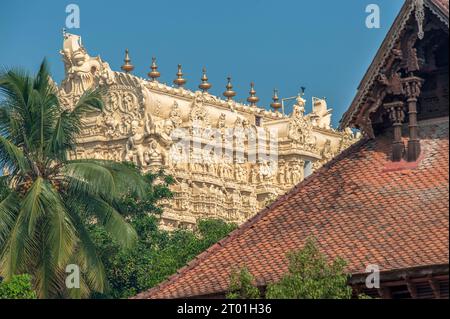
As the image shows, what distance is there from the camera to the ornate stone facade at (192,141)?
8081 cm

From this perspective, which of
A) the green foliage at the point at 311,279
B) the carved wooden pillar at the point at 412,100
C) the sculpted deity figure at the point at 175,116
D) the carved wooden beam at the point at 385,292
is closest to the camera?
the green foliage at the point at 311,279

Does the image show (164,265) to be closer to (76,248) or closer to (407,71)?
(76,248)

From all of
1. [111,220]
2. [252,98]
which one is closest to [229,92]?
[252,98]

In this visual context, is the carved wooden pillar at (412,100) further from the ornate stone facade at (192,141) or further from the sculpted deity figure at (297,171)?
the sculpted deity figure at (297,171)

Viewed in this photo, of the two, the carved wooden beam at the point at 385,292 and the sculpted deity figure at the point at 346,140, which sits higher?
the sculpted deity figure at the point at 346,140

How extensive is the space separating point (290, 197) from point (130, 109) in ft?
185

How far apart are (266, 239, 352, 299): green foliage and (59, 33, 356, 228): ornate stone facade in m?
54.1

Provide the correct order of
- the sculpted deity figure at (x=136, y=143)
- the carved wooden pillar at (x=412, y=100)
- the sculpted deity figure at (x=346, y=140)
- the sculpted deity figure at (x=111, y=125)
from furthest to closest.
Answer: the sculpted deity figure at (x=346, y=140)
the sculpted deity figure at (x=111, y=125)
the sculpted deity figure at (x=136, y=143)
the carved wooden pillar at (x=412, y=100)

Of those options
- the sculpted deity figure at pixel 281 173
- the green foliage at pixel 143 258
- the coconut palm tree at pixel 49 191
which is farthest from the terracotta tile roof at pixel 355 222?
the sculpted deity figure at pixel 281 173

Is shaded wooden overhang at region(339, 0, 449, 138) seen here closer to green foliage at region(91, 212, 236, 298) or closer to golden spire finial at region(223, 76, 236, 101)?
green foliage at region(91, 212, 236, 298)

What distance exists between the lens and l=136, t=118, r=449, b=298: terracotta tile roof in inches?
919

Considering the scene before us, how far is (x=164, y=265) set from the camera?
162ft

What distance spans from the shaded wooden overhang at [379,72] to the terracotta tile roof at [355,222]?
21.1 inches
